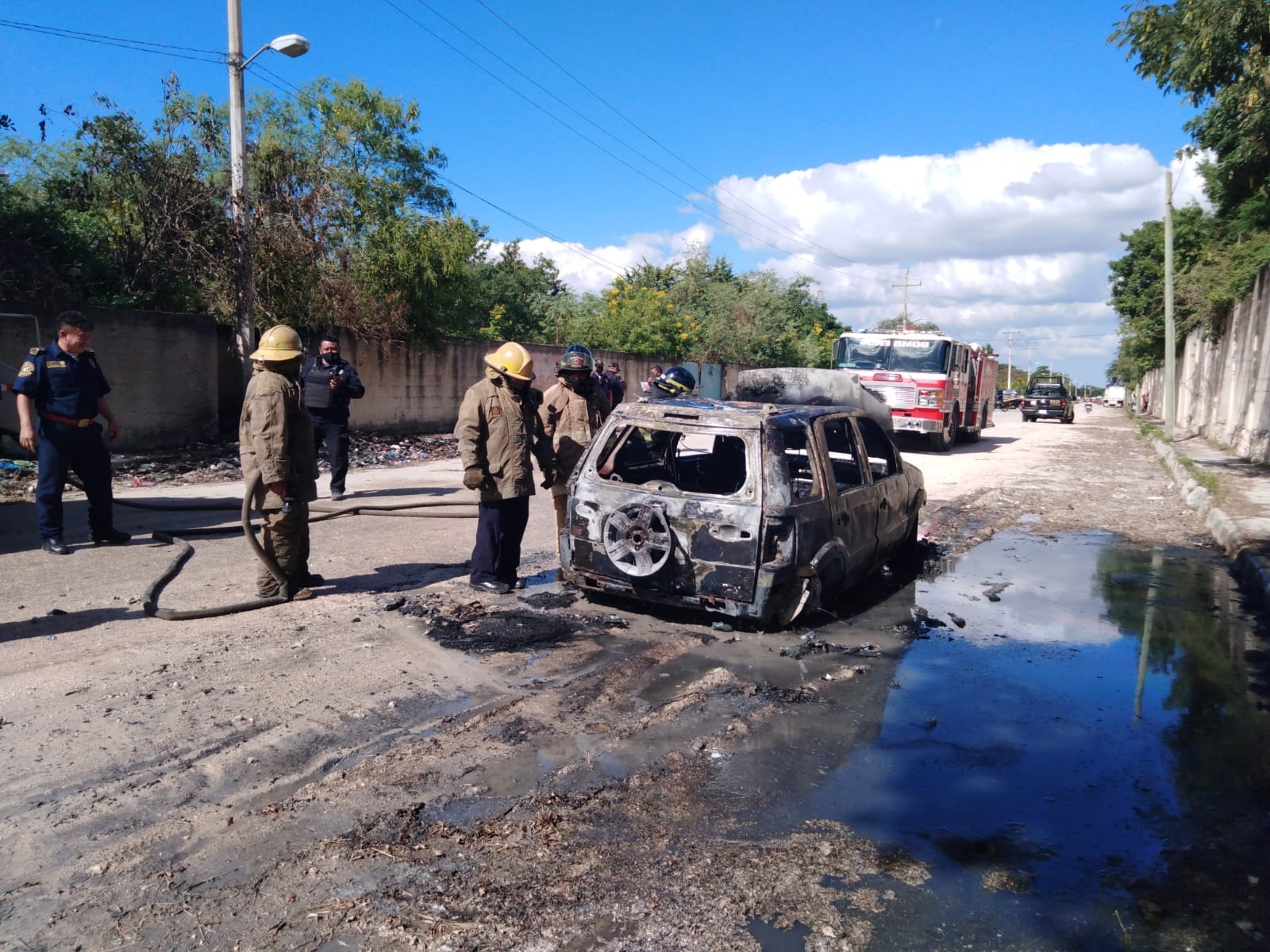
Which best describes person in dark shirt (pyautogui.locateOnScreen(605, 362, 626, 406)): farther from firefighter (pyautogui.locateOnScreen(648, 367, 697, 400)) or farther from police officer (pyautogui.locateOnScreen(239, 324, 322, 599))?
police officer (pyautogui.locateOnScreen(239, 324, 322, 599))

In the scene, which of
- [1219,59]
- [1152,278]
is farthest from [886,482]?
[1152,278]

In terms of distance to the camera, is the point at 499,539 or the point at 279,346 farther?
the point at 499,539

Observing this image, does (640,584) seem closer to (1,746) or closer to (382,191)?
(1,746)

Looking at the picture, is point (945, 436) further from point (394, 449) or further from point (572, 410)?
point (572, 410)

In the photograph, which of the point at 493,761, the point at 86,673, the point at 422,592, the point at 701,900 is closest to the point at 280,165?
the point at 422,592

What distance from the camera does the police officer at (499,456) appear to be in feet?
20.1

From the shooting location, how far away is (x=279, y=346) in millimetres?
5871

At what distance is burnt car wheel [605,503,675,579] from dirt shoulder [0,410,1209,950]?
46cm

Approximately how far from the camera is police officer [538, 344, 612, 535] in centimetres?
753

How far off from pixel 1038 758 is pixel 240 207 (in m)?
14.0

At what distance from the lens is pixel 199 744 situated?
3.89m

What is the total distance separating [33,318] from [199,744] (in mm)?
10873

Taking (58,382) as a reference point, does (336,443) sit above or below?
below

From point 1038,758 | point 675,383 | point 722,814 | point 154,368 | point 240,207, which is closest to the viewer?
point 722,814
